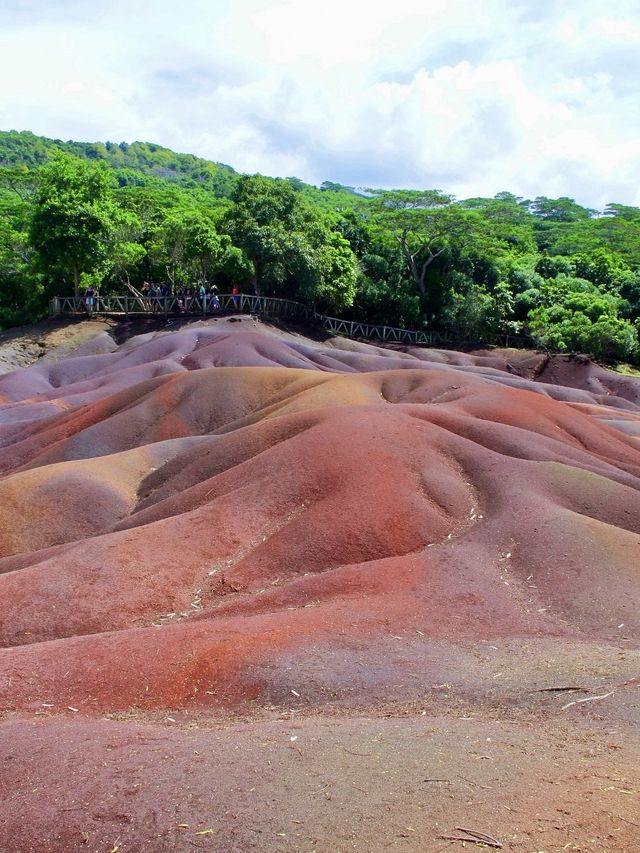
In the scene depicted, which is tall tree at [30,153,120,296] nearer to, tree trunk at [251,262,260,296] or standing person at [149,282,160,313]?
standing person at [149,282,160,313]

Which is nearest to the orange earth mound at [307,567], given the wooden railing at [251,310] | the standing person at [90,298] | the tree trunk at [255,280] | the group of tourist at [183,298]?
the group of tourist at [183,298]

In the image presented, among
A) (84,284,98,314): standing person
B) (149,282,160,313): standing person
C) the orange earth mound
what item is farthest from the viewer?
(149,282,160,313): standing person

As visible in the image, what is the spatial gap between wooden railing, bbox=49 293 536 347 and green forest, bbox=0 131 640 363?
112cm

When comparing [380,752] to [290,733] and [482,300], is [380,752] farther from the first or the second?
[482,300]

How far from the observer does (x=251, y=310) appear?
64.0m

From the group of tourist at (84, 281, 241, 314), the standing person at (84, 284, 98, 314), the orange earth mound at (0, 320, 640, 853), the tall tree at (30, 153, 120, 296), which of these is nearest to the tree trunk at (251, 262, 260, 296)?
the group of tourist at (84, 281, 241, 314)

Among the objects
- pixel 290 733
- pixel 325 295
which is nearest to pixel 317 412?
pixel 290 733

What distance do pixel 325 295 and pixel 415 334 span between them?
9.63 meters

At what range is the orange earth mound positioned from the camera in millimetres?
13469

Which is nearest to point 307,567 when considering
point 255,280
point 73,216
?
point 73,216

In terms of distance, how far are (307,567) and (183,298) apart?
1866 inches

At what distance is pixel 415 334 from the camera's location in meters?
71.8

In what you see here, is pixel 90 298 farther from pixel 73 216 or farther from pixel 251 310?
pixel 251 310

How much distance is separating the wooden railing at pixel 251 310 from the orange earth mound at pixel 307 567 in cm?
2734
